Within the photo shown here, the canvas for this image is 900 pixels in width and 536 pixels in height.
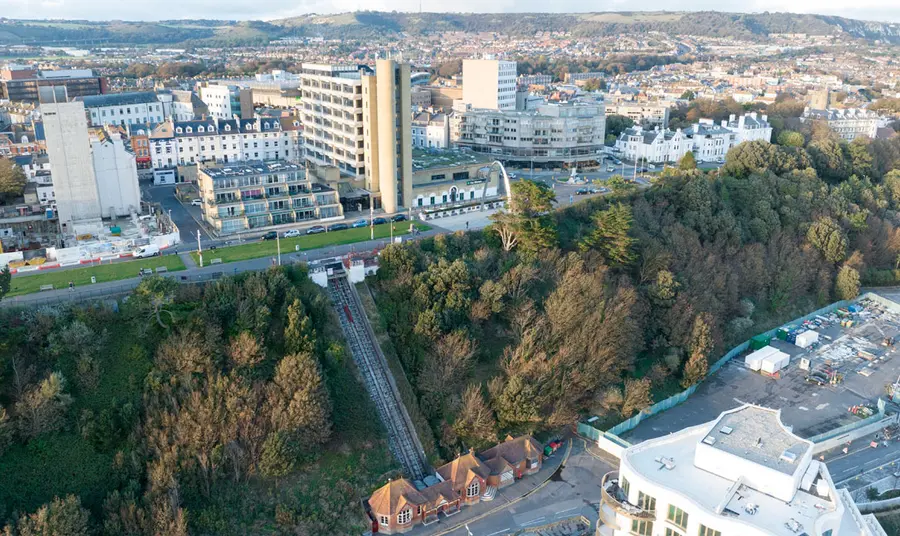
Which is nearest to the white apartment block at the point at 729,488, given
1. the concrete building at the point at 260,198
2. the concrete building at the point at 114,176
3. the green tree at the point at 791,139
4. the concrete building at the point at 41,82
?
the concrete building at the point at 260,198

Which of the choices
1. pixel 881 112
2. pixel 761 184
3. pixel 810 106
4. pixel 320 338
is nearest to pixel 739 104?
pixel 810 106

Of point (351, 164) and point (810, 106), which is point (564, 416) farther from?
point (810, 106)

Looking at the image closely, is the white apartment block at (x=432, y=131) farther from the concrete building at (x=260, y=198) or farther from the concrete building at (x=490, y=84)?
the concrete building at (x=260, y=198)

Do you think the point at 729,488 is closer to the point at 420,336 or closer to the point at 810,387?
the point at 420,336

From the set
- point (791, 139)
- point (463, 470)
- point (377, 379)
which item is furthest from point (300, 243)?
point (791, 139)

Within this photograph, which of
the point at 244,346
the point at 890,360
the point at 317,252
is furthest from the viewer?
the point at 890,360

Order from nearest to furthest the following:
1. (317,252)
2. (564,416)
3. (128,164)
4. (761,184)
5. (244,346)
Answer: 1. (244,346)
2. (564,416)
3. (317,252)
4. (128,164)
5. (761,184)
